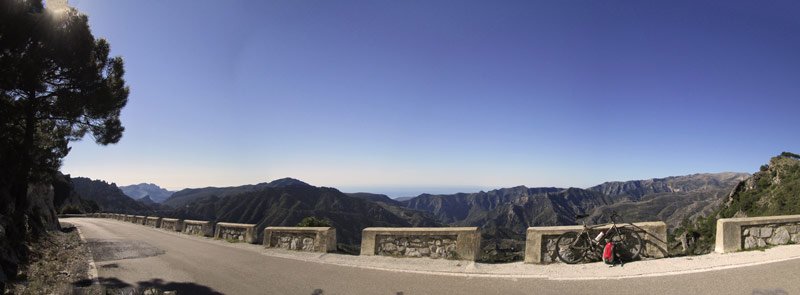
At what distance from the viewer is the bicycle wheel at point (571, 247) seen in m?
8.46

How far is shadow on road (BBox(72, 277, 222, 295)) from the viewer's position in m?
8.20

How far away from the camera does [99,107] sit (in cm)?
1467

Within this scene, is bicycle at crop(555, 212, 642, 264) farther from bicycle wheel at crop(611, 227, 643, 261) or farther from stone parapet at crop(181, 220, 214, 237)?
stone parapet at crop(181, 220, 214, 237)

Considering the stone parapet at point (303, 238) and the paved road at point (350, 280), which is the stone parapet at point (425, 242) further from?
the stone parapet at point (303, 238)

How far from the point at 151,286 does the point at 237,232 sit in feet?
27.2

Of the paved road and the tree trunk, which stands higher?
the tree trunk

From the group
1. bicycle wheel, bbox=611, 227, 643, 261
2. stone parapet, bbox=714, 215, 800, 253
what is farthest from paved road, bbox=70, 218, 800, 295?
bicycle wheel, bbox=611, 227, 643, 261

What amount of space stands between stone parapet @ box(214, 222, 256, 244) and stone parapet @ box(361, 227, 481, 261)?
24.0 ft

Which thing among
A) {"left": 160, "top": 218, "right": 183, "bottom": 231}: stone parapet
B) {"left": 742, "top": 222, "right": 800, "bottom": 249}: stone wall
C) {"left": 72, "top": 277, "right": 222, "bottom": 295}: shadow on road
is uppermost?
{"left": 742, "top": 222, "right": 800, "bottom": 249}: stone wall

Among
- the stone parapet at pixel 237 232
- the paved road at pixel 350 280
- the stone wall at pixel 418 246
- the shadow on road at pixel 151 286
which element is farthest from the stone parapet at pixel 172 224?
the stone wall at pixel 418 246

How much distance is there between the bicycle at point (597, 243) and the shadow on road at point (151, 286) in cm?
756

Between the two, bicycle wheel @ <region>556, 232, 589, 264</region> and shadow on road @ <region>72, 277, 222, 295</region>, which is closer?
shadow on road @ <region>72, 277, 222, 295</region>

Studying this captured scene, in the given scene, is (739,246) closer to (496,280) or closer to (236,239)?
(496,280)

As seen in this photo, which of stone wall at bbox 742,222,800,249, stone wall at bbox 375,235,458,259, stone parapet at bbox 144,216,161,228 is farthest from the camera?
stone parapet at bbox 144,216,161,228
